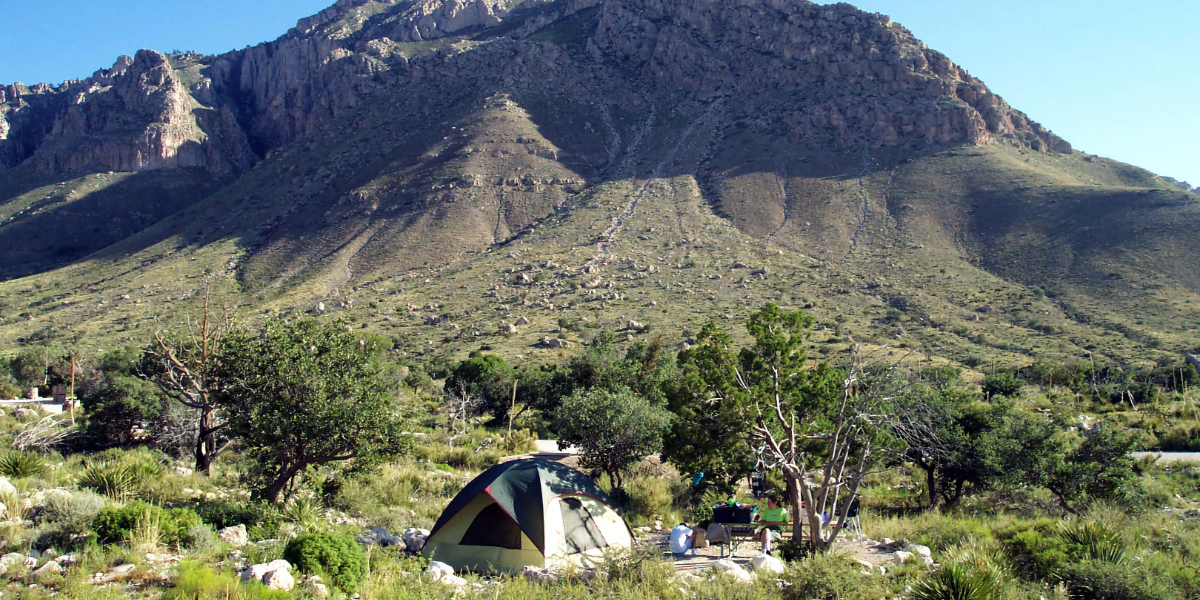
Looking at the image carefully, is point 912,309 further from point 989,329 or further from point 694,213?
point 694,213

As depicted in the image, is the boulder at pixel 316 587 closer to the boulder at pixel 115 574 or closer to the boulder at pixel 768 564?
the boulder at pixel 115 574

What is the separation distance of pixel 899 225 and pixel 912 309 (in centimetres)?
1726

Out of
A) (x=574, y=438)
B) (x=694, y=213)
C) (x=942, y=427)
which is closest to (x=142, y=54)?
(x=694, y=213)

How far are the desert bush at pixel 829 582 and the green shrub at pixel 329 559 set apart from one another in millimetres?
6021

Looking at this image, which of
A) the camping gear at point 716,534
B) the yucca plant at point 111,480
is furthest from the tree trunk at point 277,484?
the camping gear at point 716,534

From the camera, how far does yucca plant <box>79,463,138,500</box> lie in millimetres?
12752

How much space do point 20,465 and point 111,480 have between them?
272 cm

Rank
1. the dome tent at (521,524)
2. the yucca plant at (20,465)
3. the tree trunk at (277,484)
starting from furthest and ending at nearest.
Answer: the yucca plant at (20,465), the tree trunk at (277,484), the dome tent at (521,524)

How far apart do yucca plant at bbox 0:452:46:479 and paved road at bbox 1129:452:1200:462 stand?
91.3 feet

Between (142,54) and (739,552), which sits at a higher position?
(142,54)

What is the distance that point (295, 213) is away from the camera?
252 feet

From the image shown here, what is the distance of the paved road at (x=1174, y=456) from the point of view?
1983 centimetres

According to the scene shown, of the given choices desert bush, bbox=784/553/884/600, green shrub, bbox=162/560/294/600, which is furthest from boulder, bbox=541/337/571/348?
green shrub, bbox=162/560/294/600

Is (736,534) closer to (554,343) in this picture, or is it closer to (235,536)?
(235,536)
